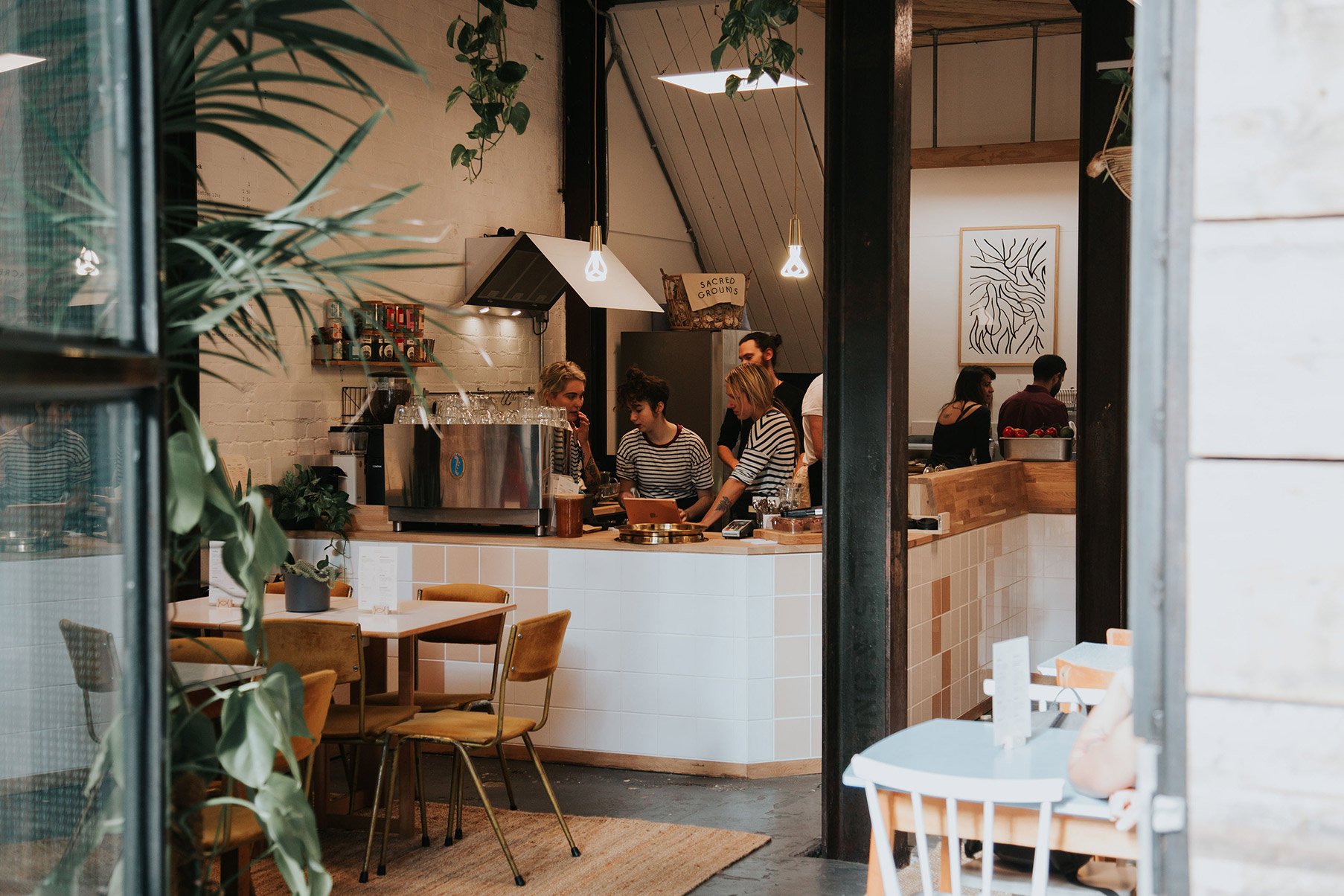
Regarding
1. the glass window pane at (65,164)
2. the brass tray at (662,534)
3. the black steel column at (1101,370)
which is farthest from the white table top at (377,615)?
the black steel column at (1101,370)

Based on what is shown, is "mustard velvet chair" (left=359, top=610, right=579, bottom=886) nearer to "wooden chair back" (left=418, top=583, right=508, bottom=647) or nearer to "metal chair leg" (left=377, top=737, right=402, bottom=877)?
"metal chair leg" (left=377, top=737, right=402, bottom=877)

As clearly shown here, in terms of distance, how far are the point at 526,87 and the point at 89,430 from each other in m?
8.37

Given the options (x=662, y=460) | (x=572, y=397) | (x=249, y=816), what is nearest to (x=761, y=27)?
(x=249, y=816)

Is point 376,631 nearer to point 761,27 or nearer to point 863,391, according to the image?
point 863,391

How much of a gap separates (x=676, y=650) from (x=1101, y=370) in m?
2.74

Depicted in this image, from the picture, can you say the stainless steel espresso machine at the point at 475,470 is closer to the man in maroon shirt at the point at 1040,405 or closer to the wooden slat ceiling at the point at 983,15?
the man in maroon shirt at the point at 1040,405

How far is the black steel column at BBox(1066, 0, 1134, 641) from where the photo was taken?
6938 millimetres

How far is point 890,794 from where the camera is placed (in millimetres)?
2824

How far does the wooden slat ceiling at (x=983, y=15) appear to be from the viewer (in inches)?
368

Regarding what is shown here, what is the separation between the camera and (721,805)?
5.28 m

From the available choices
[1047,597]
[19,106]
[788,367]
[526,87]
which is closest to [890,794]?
[19,106]

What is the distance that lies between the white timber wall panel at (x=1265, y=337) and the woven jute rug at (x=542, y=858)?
3.17 meters

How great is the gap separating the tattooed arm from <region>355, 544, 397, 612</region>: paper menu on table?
1929 mm

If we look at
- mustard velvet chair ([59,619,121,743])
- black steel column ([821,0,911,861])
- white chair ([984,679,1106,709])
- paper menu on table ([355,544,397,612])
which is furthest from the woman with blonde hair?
mustard velvet chair ([59,619,121,743])
